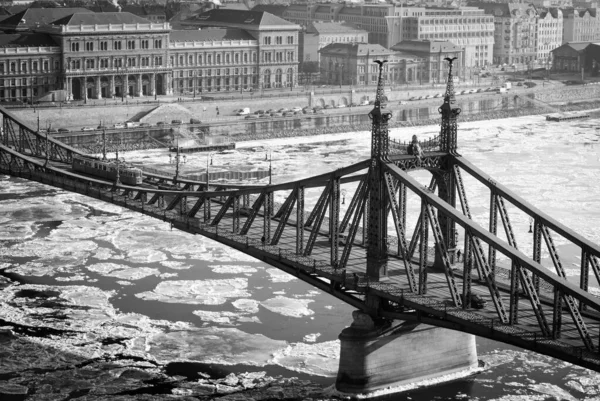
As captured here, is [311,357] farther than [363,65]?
No

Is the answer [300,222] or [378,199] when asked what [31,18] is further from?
[378,199]

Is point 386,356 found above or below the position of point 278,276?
above

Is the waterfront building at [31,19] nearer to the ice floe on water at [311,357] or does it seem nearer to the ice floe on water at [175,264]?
the ice floe on water at [175,264]

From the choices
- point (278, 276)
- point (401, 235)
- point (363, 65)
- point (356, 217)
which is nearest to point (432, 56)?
point (363, 65)

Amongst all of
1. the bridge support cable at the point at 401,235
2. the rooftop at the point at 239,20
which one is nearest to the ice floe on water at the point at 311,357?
the bridge support cable at the point at 401,235

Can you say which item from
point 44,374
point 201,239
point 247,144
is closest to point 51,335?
point 44,374

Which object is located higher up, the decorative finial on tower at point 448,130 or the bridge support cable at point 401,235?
the decorative finial on tower at point 448,130
